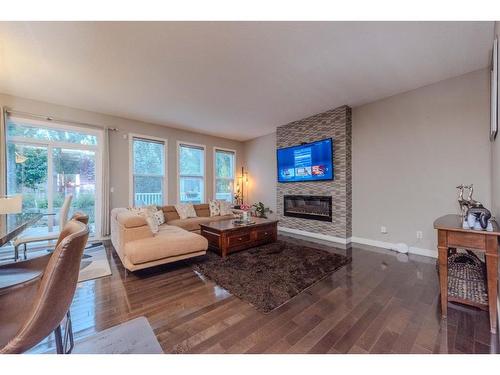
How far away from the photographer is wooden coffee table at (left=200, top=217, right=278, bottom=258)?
3.31 m

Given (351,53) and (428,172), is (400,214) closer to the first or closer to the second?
(428,172)

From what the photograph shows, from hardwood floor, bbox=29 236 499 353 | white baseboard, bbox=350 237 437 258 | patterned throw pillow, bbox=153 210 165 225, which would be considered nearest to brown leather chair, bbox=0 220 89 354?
hardwood floor, bbox=29 236 499 353

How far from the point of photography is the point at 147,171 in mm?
5031

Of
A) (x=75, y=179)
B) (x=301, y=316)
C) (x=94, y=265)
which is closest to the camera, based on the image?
(x=301, y=316)

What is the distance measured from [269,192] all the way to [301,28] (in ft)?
14.3

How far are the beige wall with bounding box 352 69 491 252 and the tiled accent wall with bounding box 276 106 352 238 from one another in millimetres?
190

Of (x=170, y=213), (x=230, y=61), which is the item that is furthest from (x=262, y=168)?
(x=230, y=61)

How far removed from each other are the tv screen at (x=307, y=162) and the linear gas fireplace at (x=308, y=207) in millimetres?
431

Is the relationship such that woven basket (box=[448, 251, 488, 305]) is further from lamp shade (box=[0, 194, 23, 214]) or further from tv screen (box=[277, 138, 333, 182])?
lamp shade (box=[0, 194, 23, 214])

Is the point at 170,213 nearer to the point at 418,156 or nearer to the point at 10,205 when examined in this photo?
the point at 10,205

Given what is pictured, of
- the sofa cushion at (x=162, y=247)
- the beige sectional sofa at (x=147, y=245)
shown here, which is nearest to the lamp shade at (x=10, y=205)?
the beige sectional sofa at (x=147, y=245)

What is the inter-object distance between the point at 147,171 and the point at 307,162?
379cm
